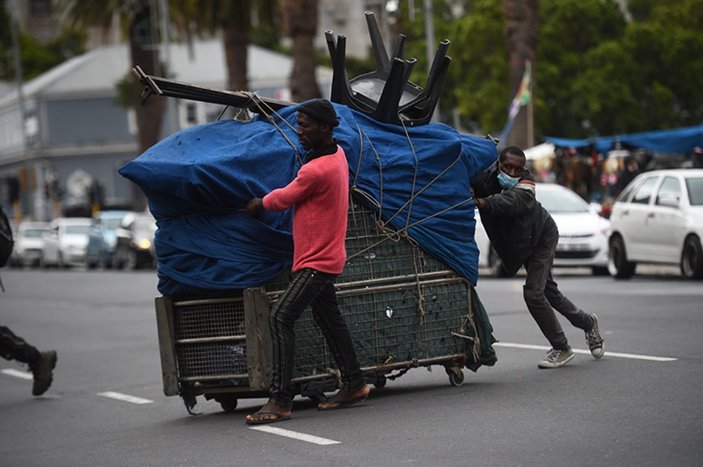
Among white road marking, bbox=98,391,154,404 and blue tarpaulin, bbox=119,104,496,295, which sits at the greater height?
blue tarpaulin, bbox=119,104,496,295

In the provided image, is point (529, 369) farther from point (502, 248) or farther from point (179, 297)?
point (179, 297)

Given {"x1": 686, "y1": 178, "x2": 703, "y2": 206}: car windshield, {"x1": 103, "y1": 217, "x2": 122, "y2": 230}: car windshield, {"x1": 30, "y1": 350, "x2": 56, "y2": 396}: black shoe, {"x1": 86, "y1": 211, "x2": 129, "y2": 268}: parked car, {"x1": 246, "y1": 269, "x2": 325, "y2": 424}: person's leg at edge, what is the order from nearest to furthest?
{"x1": 246, "y1": 269, "x2": 325, "y2": 424}: person's leg at edge
{"x1": 30, "y1": 350, "x2": 56, "y2": 396}: black shoe
{"x1": 686, "y1": 178, "x2": 703, "y2": 206}: car windshield
{"x1": 86, "y1": 211, "x2": 129, "y2": 268}: parked car
{"x1": 103, "y1": 217, "x2": 122, "y2": 230}: car windshield

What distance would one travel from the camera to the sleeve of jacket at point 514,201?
33.8 ft

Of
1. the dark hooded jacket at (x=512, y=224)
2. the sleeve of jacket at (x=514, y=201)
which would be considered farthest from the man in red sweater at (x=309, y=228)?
the dark hooded jacket at (x=512, y=224)

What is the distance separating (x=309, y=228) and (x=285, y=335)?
0.67 meters

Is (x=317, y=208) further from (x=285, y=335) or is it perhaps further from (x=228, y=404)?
(x=228, y=404)

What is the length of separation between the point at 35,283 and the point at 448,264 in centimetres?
2822

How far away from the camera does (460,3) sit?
293 ft

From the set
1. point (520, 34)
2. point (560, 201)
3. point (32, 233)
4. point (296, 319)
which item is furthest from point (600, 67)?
point (296, 319)

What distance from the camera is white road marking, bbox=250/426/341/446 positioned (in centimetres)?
824

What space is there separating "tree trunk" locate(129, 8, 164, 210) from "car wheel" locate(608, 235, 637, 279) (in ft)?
85.8

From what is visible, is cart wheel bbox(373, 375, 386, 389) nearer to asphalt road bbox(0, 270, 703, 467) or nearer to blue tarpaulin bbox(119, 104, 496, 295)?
asphalt road bbox(0, 270, 703, 467)

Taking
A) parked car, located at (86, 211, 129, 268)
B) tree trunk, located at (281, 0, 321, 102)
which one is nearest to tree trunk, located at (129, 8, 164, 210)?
parked car, located at (86, 211, 129, 268)

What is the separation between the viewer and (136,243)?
4028 centimetres
